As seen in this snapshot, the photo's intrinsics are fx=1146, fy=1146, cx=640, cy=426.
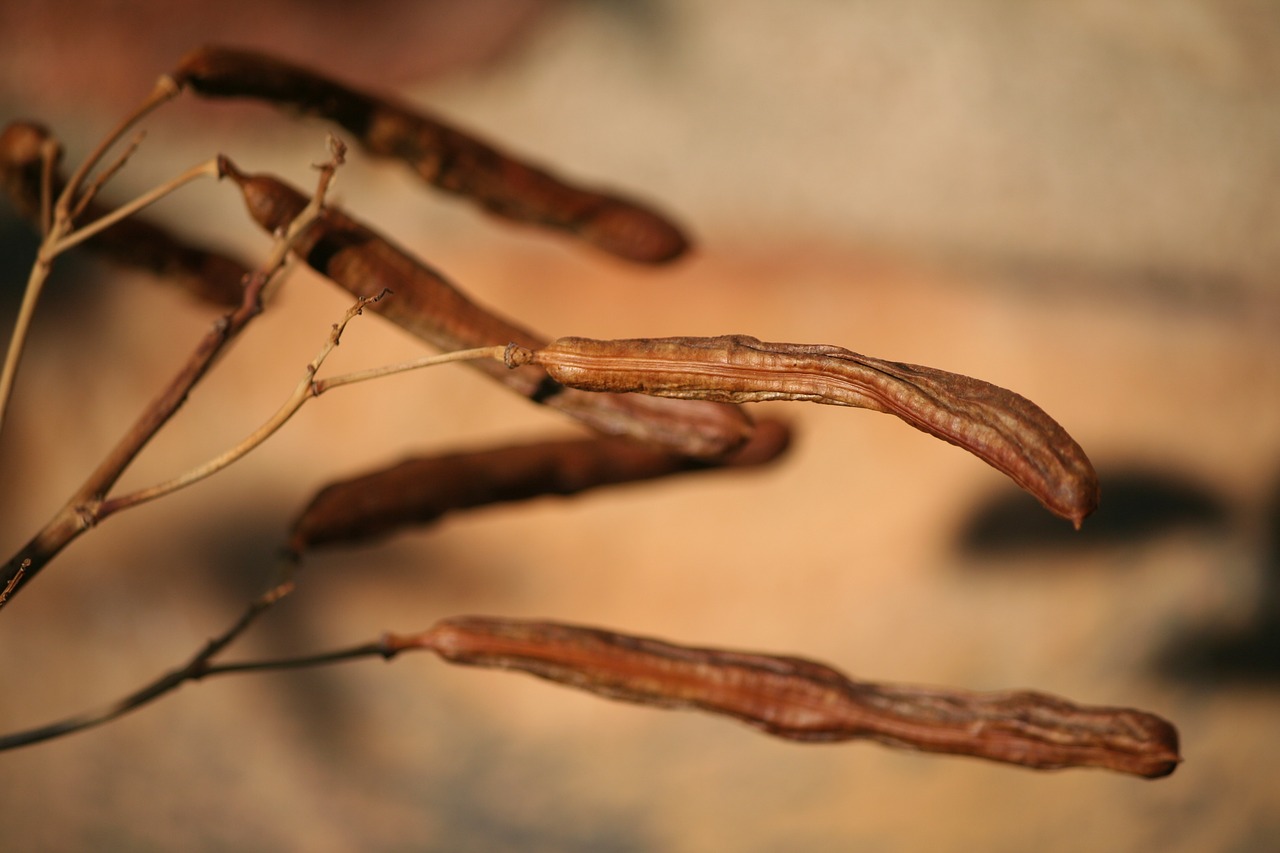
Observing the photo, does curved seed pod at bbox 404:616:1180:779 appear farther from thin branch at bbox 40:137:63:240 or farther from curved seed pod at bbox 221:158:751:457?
thin branch at bbox 40:137:63:240

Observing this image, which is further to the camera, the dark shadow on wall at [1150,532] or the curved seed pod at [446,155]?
the dark shadow on wall at [1150,532]

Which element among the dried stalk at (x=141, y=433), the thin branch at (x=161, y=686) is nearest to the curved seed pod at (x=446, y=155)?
the dried stalk at (x=141, y=433)

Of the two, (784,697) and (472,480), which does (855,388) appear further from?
(472,480)

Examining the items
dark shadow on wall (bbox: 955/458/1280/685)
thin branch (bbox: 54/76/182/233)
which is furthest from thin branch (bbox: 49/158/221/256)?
dark shadow on wall (bbox: 955/458/1280/685)

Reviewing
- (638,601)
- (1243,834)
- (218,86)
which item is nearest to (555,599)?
(638,601)

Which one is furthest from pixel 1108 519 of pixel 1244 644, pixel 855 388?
pixel 855 388

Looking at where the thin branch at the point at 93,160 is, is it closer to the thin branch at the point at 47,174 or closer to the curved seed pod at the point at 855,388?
the thin branch at the point at 47,174

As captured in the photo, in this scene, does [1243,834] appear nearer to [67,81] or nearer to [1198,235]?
[1198,235]
